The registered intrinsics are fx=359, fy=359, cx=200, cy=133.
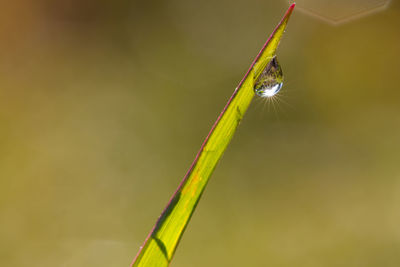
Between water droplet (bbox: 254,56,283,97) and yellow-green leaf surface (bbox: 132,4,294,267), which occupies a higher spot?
water droplet (bbox: 254,56,283,97)

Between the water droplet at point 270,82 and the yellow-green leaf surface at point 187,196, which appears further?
the water droplet at point 270,82

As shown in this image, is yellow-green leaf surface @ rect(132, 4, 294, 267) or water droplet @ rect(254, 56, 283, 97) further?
water droplet @ rect(254, 56, 283, 97)

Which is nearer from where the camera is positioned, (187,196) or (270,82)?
(187,196)

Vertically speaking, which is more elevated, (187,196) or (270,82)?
(270,82)

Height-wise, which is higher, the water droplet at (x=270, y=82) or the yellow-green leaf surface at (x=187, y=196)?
the water droplet at (x=270, y=82)

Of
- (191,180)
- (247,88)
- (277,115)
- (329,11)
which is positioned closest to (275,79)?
(247,88)

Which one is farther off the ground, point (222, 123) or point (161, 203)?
point (161, 203)

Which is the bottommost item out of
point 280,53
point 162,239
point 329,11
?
point 162,239

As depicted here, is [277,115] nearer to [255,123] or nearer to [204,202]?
[255,123]
